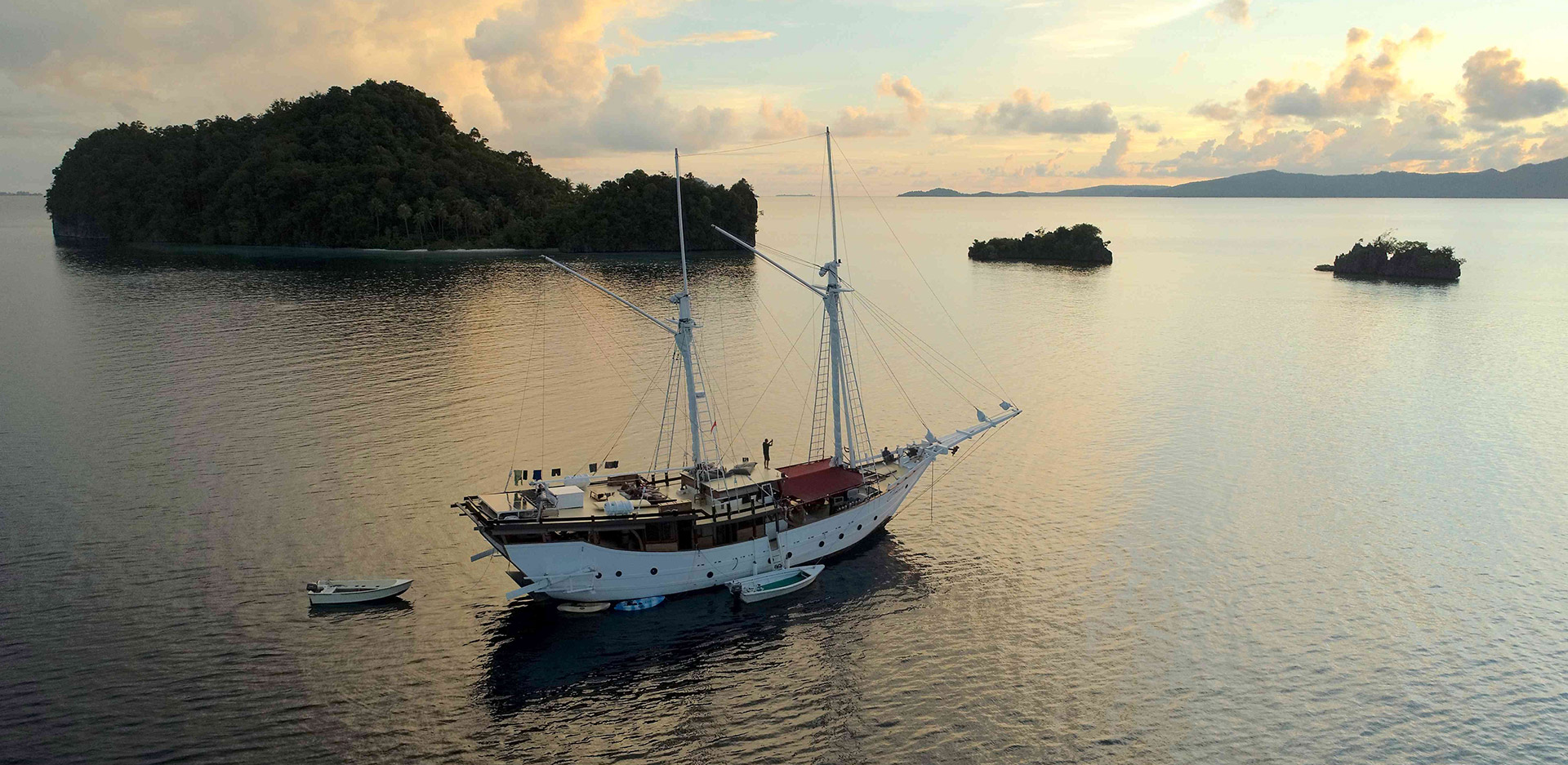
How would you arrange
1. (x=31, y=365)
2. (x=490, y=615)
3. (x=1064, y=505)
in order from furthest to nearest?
(x=31, y=365), (x=1064, y=505), (x=490, y=615)

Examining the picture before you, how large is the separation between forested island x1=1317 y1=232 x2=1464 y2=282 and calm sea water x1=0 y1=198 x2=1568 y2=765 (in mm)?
65287

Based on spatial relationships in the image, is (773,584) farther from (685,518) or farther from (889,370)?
(889,370)

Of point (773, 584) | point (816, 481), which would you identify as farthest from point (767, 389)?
point (773, 584)

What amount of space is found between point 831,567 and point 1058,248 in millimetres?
149449

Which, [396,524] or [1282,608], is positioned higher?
[396,524]

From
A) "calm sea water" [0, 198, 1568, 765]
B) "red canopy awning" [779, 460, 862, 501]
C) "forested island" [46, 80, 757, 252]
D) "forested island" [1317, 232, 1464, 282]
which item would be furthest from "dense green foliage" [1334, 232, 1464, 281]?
"red canopy awning" [779, 460, 862, 501]

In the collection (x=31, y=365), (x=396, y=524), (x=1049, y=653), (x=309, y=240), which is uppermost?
(x=309, y=240)

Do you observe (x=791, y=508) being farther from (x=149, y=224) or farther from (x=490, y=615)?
(x=149, y=224)

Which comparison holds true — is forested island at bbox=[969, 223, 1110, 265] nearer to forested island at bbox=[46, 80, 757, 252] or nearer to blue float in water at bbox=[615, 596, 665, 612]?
forested island at bbox=[46, 80, 757, 252]

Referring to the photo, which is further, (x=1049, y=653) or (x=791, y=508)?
(x=791, y=508)

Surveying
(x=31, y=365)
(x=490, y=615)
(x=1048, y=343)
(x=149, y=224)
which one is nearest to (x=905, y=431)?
(x=490, y=615)

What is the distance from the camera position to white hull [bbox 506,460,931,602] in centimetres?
3616

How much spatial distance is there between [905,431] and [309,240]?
574ft

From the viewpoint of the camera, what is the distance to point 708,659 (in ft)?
108
